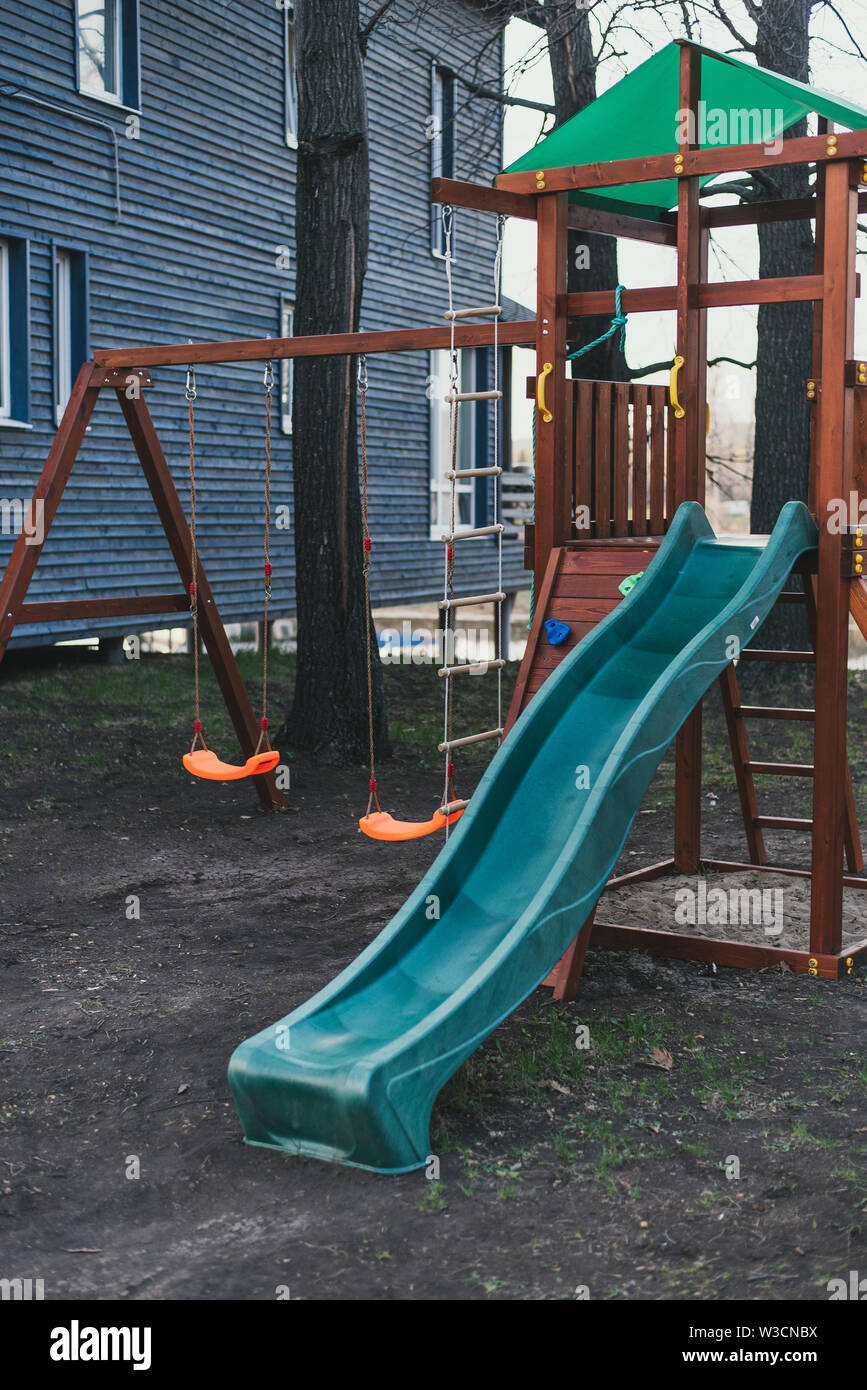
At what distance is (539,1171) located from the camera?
4.04 meters

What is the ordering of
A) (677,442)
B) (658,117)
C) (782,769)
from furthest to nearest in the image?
(658,117) → (782,769) → (677,442)

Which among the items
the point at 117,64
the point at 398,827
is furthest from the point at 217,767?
the point at 117,64

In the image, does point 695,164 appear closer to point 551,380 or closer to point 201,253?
point 551,380

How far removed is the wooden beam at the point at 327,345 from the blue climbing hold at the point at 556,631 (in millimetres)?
1111

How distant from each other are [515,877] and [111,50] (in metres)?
12.0

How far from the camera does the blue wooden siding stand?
1324cm

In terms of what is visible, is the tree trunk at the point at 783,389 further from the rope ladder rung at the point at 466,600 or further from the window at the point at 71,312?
the rope ladder rung at the point at 466,600

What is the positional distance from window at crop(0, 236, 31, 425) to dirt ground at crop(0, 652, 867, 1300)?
251 inches

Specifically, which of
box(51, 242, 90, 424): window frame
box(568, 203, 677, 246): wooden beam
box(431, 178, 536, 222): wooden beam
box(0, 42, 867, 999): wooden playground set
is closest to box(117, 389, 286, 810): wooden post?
box(0, 42, 867, 999): wooden playground set

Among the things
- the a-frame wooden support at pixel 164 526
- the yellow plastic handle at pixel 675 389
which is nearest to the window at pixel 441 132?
the a-frame wooden support at pixel 164 526

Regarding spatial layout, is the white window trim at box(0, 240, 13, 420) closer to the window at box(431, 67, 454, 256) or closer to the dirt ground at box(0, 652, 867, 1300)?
the dirt ground at box(0, 652, 867, 1300)

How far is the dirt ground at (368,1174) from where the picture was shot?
3.54 meters

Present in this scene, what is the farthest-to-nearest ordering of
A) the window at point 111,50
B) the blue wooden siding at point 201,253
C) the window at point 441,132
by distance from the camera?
the window at point 441,132 < the window at point 111,50 < the blue wooden siding at point 201,253

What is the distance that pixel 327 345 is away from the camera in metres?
7.00
